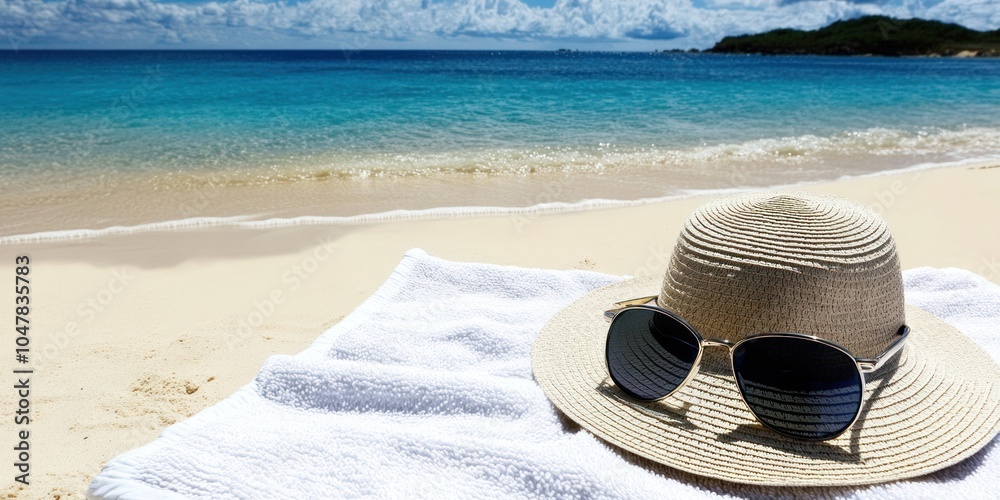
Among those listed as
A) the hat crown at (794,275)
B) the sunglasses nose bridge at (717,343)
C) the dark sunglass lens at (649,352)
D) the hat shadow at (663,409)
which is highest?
the hat crown at (794,275)

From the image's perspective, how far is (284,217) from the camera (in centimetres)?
567

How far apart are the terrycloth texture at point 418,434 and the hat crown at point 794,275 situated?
0.39m

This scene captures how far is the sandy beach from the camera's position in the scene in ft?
8.35

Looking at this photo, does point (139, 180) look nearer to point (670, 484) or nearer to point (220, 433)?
point (220, 433)

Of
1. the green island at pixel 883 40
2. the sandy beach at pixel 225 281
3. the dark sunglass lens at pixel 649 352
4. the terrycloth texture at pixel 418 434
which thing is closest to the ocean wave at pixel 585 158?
the sandy beach at pixel 225 281

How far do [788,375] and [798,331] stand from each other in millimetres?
115

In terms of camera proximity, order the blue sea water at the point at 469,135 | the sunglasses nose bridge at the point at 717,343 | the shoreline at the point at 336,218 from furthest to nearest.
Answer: the blue sea water at the point at 469,135 → the shoreline at the point at 336,218 → the sunglasses nose bridge at the point at 717,343

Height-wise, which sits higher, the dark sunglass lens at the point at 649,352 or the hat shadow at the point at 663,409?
the dark sunglass lens at the point at 649,352

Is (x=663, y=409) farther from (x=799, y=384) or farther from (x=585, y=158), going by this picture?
(x=585, y=158)

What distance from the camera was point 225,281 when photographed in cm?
396

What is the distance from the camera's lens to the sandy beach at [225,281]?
2.54 m
